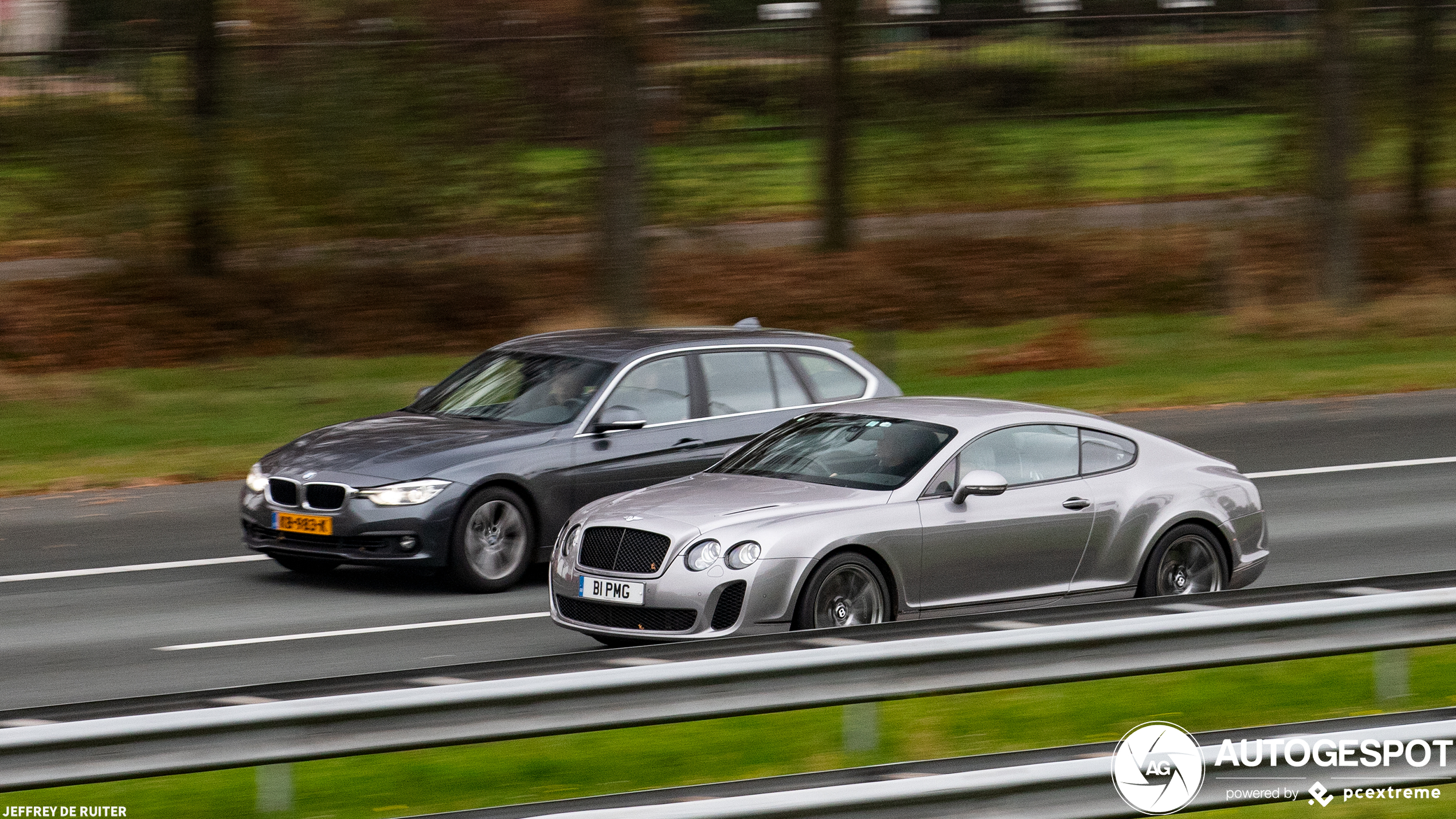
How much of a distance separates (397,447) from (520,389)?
3.72ft

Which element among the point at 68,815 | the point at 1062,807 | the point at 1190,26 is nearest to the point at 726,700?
the point at 1062,807

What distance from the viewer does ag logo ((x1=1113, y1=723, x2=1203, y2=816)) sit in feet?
17.5

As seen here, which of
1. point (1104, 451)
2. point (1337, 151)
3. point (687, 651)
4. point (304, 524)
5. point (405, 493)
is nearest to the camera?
point (687, 651)

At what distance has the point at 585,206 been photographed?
27734 mm

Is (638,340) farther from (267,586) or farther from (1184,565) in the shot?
(1184,565)

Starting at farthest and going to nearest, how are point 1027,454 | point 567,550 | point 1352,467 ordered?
point 1352,467 → point 1027,454 → point 567,550

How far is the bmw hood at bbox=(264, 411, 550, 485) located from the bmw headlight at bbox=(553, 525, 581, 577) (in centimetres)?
180

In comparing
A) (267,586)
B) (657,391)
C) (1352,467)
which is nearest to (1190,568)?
(657,391)

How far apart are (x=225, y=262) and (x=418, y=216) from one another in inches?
124

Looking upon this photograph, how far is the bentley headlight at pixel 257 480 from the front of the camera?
11.4 m

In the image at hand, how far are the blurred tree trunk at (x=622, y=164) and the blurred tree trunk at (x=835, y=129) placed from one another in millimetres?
9133

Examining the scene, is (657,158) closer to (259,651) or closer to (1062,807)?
(259,651)

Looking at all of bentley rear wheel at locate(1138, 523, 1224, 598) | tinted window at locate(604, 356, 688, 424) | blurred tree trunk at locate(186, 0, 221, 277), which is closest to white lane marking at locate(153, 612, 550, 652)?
tinted window at locate(604, 356, 688, 424)

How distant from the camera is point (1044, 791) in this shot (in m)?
5.21
